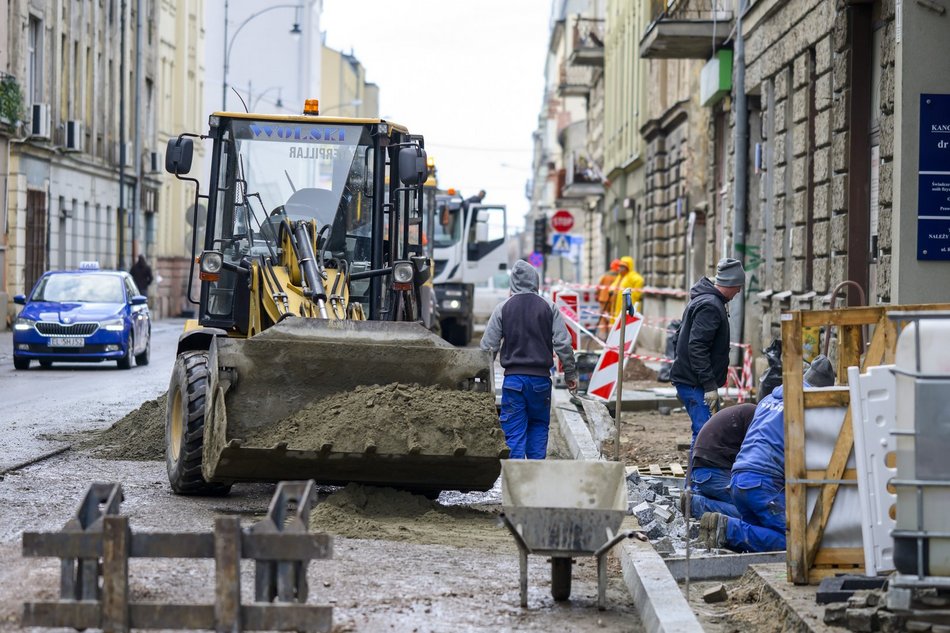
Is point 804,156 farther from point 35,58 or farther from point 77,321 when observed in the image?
point 35,58

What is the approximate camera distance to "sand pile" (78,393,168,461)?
13.3m

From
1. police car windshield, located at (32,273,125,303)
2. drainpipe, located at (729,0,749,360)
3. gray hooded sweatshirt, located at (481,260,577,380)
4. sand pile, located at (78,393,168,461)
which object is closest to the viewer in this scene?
gray hooded sweatshirt, located at (481,260,577,380)

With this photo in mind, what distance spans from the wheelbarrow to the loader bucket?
2.12m

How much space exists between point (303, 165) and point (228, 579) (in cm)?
717

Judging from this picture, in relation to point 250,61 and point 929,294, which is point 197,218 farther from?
point 250,61

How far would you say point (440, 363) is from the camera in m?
10.5

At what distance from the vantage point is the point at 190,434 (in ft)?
35.1

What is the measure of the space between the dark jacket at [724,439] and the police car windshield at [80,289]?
1644cm

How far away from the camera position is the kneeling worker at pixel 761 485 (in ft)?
29.9

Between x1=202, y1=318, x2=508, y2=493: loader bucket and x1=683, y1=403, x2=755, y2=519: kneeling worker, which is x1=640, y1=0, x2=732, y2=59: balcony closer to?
x1=202, y1=318, x2=508, y2=493: loader bucket

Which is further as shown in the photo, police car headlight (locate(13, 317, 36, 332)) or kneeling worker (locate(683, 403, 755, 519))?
police car headlight (locate(13, 317, 36, 332))

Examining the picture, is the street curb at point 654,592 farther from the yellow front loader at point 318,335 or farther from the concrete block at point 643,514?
the yellow front loader at point 318,335

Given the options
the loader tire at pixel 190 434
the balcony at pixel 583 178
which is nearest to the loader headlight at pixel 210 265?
the loader tire at pixel 190 434

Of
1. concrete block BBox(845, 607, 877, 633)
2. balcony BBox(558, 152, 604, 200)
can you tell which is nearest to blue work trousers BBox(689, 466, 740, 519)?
concrete block BBox(845, 607, 877, 633)
